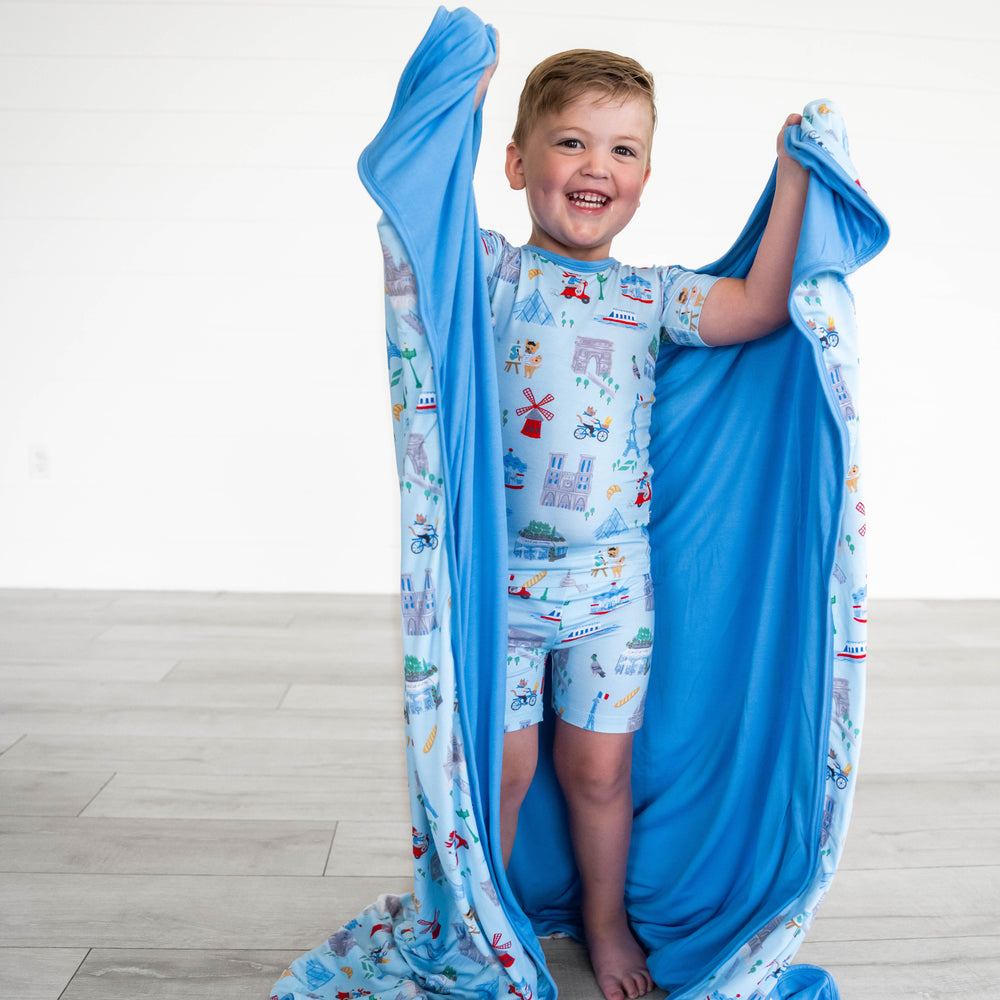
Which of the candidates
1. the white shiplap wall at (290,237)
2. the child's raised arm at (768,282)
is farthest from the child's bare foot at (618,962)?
the white shiplap wall at (290,237)

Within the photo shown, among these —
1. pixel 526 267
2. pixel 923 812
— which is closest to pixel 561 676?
pixel 526 267

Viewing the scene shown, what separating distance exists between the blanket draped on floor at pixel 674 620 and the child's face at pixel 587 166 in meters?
0.16

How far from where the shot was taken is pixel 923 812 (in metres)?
1.71

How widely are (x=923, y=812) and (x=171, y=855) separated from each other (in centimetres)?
131

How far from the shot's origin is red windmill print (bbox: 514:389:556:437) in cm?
117

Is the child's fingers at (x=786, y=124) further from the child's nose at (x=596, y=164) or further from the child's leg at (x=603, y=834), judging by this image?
the child's leg at (x=603, y=834)

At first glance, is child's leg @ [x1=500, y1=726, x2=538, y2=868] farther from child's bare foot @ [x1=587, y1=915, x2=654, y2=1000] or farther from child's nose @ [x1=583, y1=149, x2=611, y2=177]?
child's nose @ [x1=583, y1=149, x2=611, y2=177]

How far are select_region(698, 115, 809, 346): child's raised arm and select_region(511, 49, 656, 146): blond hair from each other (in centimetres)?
19

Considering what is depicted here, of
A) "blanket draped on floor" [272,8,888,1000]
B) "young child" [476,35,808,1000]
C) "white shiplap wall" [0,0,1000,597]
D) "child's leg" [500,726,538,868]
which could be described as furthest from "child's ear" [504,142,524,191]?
"white shiplap wall" [0,0,1000,597]

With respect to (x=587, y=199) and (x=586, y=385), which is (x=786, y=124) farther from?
(x=586, y=385)

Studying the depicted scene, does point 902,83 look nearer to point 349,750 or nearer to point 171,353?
point 171,353

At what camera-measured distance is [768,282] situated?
1.11 m

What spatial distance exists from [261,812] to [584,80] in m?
1.29

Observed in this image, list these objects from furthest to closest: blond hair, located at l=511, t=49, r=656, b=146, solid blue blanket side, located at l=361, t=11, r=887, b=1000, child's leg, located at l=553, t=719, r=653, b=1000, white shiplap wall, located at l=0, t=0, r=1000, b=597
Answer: white shiplap wall, located at l=0, t=0, r=1000, b=597 < child's leg, located at l=553, t=719, r=653, b=1000 < blond hair, located at l=511, t=49, r=656, b=146 < solid blue blanket side, located at l=361, t=11, r=887, b=1000
